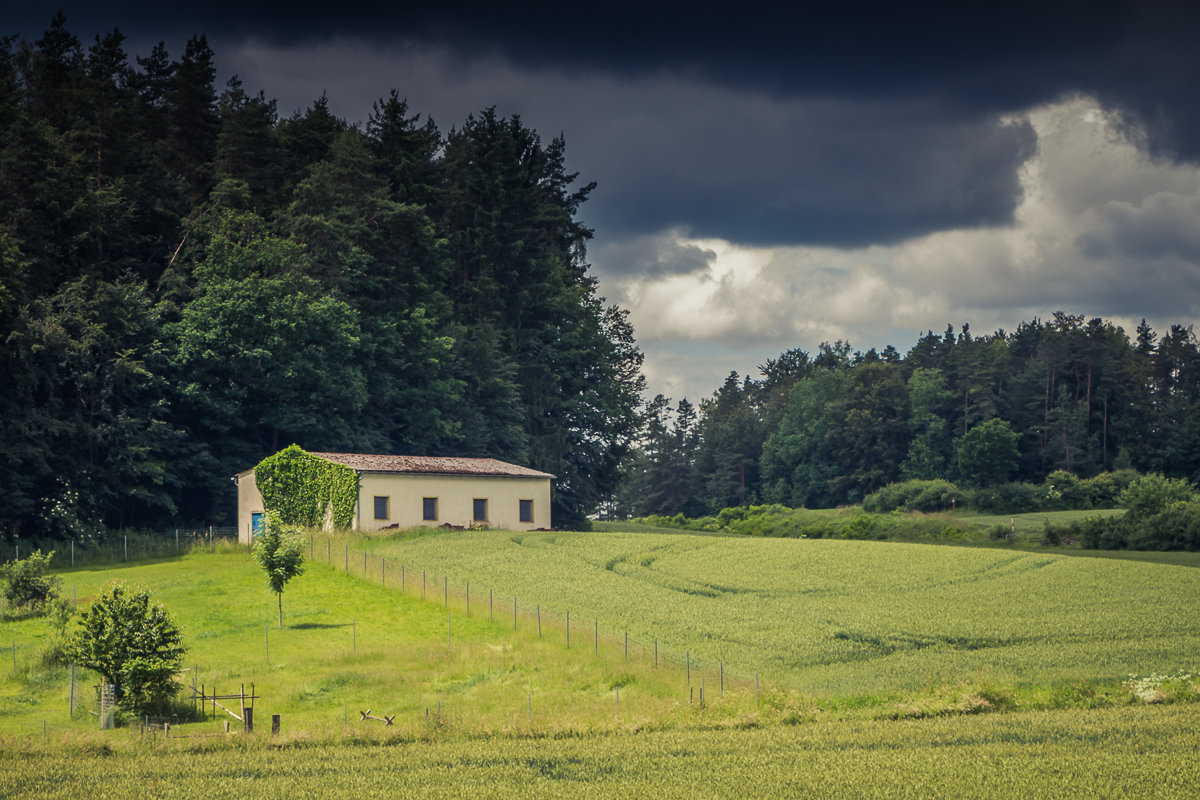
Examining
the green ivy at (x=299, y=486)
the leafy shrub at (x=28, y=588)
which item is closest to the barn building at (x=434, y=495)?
the green ivy at (x=299, y=486)

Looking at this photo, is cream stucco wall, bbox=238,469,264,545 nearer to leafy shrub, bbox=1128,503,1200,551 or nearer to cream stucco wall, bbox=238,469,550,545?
cream stucco wall, bbox=238,469,550,545

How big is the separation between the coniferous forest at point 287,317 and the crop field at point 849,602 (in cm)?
1900

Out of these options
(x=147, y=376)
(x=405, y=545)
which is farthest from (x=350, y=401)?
(x=405, y=545)

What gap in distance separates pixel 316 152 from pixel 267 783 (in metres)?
77.1

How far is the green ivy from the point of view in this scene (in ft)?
201

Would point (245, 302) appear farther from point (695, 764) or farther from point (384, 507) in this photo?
point (695, 764)

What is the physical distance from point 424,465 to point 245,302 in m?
15.8

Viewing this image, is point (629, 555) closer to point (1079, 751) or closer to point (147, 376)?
point (147, 376)

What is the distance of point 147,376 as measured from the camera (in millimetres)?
67250

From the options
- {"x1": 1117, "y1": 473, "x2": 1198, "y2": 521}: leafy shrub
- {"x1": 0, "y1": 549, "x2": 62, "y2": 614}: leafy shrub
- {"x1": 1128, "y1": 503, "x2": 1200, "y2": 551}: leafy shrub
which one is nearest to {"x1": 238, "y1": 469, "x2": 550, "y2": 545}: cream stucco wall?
{"x1": 0, "y1": 549, "x2": 62, "y2": 614}: leafy shrub

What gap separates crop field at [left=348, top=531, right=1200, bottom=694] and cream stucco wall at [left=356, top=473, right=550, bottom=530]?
266 centimetres

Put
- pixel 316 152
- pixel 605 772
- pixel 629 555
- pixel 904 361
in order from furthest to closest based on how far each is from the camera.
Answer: pixel 904 361, pixel 316 152, pixel 629 555, pixel 605 772

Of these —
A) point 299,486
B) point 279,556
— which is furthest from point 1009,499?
point 279,556

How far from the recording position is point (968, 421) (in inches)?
5167
